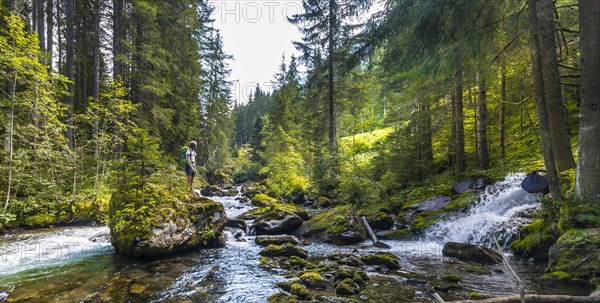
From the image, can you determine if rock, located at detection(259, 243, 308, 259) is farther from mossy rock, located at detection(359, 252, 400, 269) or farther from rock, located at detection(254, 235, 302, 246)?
mossy rock, located at detection(359, 252, 400, 269)

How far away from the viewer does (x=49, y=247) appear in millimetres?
8461

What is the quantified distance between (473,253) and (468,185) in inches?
221

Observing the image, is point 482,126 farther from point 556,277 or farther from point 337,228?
point 556,277

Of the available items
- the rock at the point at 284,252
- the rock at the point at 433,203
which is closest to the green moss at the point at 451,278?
the rock at the point at 284,252

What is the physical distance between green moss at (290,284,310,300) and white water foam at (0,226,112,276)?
19.1ft

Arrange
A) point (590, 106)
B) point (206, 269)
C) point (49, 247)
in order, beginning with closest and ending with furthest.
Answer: point (590, 106) < point (206, 269) < point (49, 247)

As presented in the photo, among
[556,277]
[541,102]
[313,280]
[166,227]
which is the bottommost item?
[313,280]

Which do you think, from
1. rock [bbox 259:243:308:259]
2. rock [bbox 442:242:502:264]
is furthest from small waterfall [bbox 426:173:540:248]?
rock [bbox 259:243:308:259]

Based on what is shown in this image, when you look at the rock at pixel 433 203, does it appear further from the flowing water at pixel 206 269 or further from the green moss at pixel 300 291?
the green moss at pixel 300 291

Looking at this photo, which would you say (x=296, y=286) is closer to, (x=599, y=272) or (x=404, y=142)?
(x=599, y=272)

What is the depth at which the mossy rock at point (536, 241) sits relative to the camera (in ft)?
21.8

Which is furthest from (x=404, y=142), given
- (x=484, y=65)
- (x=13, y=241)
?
(x=13, y=241)

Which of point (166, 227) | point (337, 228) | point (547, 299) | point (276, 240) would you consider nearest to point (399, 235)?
Answer: point (337, 228)

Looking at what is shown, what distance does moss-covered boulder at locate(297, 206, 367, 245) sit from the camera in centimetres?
973
